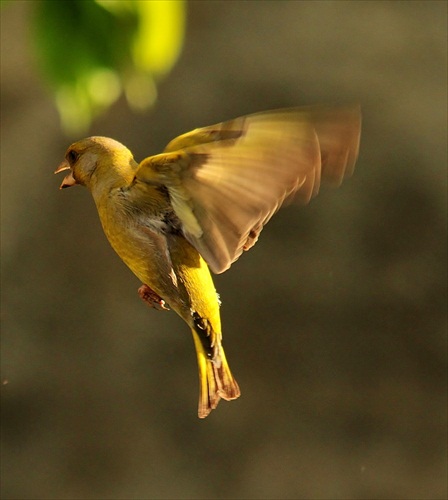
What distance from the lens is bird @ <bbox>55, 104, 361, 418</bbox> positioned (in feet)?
5.42

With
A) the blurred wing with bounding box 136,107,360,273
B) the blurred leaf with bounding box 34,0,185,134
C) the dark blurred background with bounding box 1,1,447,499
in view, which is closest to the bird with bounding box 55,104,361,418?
the blurred wing with bounding box 136,107,360,273

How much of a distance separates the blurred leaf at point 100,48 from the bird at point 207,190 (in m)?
0.70

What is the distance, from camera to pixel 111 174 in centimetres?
213

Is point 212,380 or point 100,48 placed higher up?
point 100,48

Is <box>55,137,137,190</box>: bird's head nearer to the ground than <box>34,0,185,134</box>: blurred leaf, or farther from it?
nearer to the ground

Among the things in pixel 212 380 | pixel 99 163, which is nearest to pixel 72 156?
pixel 99 163

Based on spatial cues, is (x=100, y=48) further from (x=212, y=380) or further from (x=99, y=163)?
(x=212, y=380)

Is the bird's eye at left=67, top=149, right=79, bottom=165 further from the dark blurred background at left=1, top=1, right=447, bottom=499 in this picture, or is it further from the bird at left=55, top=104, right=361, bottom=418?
the dark blurred background at left=1, top=1, right=447, bottom=499

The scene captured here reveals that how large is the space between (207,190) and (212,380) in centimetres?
61

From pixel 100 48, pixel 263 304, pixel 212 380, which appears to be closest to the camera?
pixel 100 48

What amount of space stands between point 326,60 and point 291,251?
3.03ft

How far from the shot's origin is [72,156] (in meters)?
2.22

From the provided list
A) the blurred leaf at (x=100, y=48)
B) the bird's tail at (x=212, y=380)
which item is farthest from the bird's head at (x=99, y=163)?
the blurred leaf at (x=100, y=48)

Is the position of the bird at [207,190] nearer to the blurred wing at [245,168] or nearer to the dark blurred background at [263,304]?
the blurred wing at [245,168]
